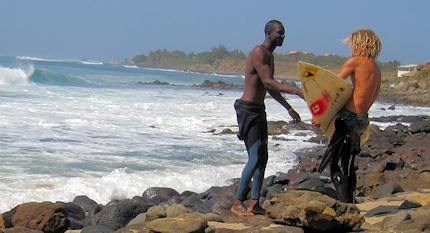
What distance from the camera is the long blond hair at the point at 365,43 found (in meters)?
4.39

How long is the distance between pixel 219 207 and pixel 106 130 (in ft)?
28.2

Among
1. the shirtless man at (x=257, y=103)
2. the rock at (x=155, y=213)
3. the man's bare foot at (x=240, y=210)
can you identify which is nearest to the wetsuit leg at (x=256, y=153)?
the shirtless man at (x=257, y=103)

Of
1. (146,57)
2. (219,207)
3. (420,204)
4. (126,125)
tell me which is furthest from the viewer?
(146,57)

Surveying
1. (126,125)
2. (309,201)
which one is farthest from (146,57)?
(309,201)

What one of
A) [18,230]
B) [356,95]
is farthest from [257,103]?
[18,230]

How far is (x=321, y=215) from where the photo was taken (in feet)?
12.6

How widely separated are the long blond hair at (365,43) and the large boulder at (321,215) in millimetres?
1164

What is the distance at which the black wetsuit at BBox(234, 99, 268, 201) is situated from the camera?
4500 millimetres

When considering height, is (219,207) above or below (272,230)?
below

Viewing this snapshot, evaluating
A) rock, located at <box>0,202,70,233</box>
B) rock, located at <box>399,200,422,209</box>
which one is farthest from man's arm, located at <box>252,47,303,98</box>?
rock, located at <box>0,202,70,233</box>

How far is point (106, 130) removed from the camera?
13.9m

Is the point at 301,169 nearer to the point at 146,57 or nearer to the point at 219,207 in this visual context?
the point at 219,207

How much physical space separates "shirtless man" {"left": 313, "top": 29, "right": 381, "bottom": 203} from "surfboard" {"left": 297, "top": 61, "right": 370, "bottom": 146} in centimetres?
6

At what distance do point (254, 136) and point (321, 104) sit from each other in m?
0.58
